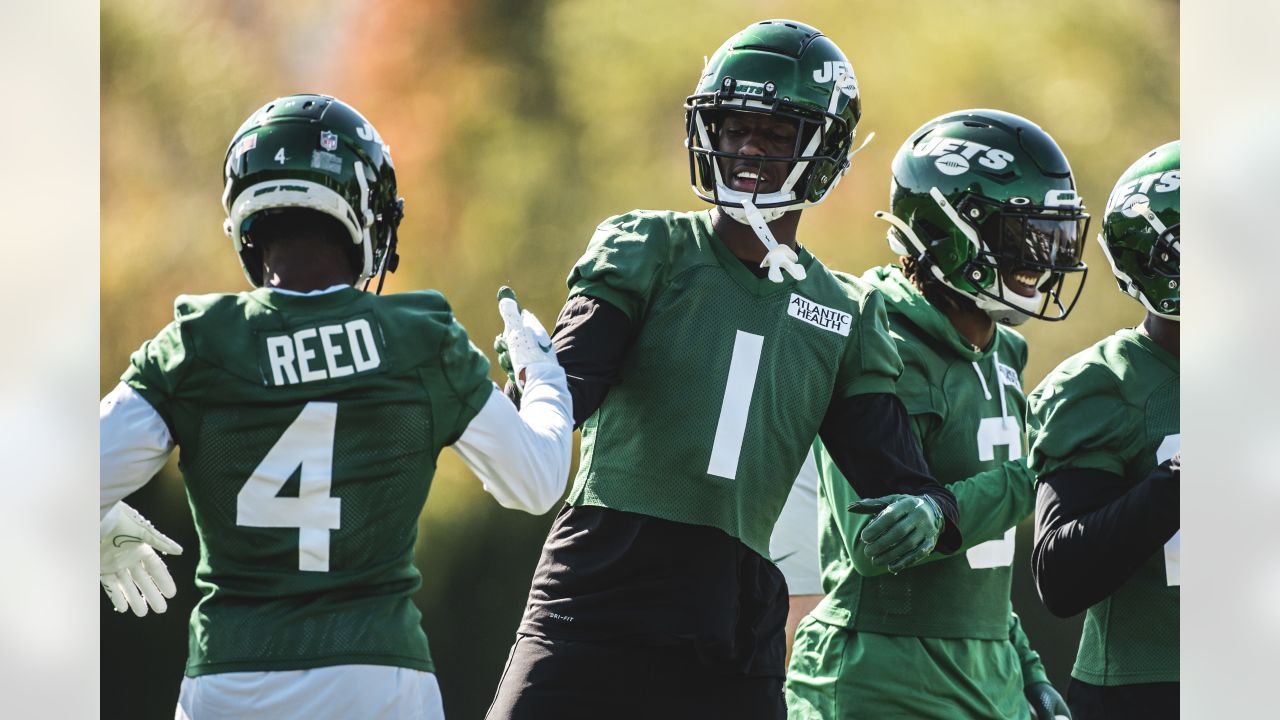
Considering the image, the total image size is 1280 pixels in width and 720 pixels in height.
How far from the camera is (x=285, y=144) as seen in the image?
2348 mm

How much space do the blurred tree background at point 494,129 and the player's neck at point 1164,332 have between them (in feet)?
6.80

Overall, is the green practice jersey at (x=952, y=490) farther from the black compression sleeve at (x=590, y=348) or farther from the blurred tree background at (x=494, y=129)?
the blurred tree background at (x=494, y=129)

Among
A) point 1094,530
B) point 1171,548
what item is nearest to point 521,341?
point 1094,530

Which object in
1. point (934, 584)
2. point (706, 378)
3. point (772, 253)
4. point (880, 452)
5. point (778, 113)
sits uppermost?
point (778, 113)

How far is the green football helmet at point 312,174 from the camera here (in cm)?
233

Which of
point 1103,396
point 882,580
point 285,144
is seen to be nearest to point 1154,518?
point 1103,396

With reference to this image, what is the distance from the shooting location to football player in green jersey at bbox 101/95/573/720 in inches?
85.6

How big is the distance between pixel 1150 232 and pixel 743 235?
81 cm

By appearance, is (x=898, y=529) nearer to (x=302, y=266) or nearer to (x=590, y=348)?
(x=590, y=348)

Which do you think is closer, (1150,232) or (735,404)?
(735,404)

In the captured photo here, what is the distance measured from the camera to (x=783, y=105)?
9.25 feet

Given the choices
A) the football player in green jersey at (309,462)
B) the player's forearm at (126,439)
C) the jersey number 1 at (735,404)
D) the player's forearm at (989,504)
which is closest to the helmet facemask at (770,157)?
the jersey number 1 at (735,404)
